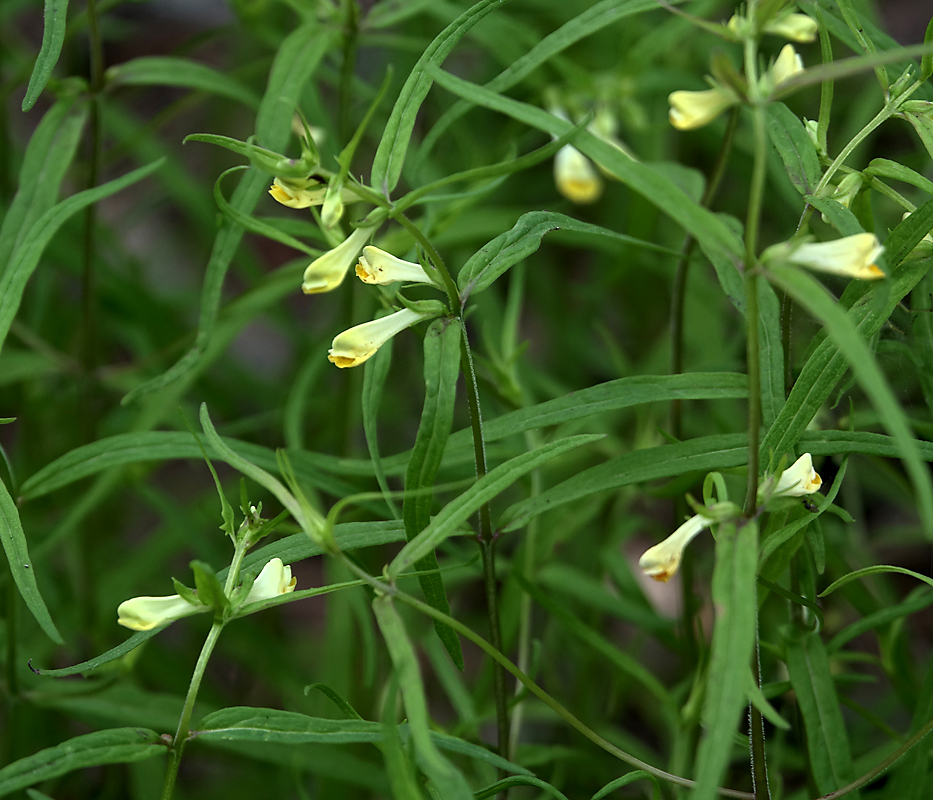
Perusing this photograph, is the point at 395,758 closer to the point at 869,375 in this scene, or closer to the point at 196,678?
the point at 196,678

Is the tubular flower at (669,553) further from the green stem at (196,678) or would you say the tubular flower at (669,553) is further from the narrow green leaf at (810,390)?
the green stem at (196,678)

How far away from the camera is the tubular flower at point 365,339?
65cm

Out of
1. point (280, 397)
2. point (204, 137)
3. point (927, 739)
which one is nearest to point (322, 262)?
point (204, 137)

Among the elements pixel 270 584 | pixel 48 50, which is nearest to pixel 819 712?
pixel 270 584

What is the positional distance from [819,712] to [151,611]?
562mm

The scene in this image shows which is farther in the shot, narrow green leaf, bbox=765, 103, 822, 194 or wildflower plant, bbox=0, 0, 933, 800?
narrow green leaf, bbox=765, 103, 822, 194

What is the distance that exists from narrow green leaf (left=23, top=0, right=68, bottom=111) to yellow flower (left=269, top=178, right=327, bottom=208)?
292 mm

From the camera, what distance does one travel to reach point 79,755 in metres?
0.63

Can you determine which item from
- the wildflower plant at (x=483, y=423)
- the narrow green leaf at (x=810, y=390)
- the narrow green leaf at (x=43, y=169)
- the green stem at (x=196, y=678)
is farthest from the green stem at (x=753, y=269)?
the narrow green leaf at (x=43, y=169)

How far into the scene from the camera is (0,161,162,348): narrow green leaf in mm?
773

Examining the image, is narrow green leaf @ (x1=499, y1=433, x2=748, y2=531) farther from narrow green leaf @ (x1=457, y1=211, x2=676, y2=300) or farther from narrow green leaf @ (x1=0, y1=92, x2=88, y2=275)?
narrow green leaf @ (x1=0, y1=92, x2=88, y2=275)

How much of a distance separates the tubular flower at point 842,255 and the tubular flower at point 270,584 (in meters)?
0.40

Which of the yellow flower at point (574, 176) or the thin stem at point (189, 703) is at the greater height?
the yellow flower at point (574, 176)

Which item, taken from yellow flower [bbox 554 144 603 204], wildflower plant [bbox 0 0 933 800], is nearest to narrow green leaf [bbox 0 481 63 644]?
wildflower plant [bbox 0 0 933 800]
